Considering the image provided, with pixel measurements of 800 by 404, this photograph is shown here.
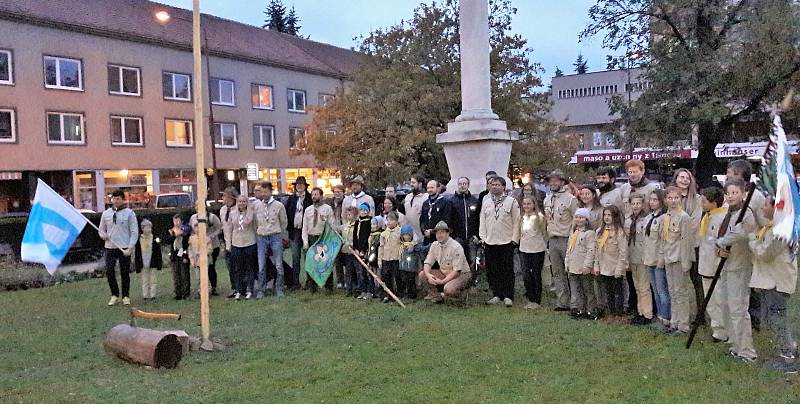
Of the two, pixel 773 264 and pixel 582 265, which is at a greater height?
pixel 773 264

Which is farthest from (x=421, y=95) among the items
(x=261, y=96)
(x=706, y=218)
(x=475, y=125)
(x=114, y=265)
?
(x=261, y=96)

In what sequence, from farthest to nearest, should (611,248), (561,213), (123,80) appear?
(123,80), (561,213), (611,248)

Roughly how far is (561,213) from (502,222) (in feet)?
2.95

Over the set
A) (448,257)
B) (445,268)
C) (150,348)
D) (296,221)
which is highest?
(296,221)

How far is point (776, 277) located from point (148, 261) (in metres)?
9.38

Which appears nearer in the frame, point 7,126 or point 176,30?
point 7,126

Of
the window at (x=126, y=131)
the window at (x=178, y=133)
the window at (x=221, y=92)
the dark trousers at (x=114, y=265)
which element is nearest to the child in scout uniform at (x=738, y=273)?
the dark trousers at (x=114, y=265)

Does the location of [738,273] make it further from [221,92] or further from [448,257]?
[221,92]

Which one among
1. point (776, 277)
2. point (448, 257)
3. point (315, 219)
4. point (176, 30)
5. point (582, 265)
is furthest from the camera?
point (176, 30)

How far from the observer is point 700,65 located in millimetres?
19734

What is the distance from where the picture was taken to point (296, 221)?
1237 cm

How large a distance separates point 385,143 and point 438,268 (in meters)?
16.9

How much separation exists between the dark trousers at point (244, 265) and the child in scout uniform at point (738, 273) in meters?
7.37

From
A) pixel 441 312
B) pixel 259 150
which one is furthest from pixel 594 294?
pixel 259 150
